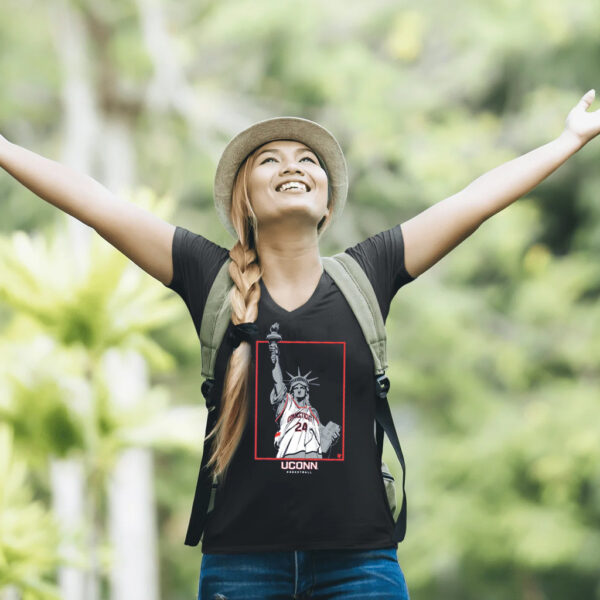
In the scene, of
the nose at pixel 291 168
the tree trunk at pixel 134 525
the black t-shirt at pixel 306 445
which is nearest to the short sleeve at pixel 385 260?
the black t-shirt at pixel 306 445

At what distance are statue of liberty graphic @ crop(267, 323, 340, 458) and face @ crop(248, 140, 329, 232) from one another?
27 cm

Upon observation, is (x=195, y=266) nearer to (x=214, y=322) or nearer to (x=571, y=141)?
(x=214, y=322)

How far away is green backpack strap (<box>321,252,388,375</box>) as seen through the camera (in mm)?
2045

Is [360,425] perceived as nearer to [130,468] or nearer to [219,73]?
[130,468]

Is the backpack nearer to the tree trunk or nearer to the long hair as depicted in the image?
the long hair

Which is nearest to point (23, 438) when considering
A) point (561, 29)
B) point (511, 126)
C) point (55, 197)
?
point (55, 197)

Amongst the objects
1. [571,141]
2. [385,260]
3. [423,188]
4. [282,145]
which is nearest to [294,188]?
[282,145]

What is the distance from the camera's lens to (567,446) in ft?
28.0

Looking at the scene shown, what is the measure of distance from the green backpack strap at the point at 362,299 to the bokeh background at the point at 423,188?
19.0 feet

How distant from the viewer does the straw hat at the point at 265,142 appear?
2184mm

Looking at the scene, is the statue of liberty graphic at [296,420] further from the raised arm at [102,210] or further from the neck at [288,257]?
the raised arm at [102,210]

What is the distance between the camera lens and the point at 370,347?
204 centimetres

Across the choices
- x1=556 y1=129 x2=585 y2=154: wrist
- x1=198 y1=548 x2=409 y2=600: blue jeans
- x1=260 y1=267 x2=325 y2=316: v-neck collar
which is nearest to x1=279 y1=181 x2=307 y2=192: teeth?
x1=260 y1=267 x2=325 y2=316: v-neck collar

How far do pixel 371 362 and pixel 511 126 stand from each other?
8.46 metres
